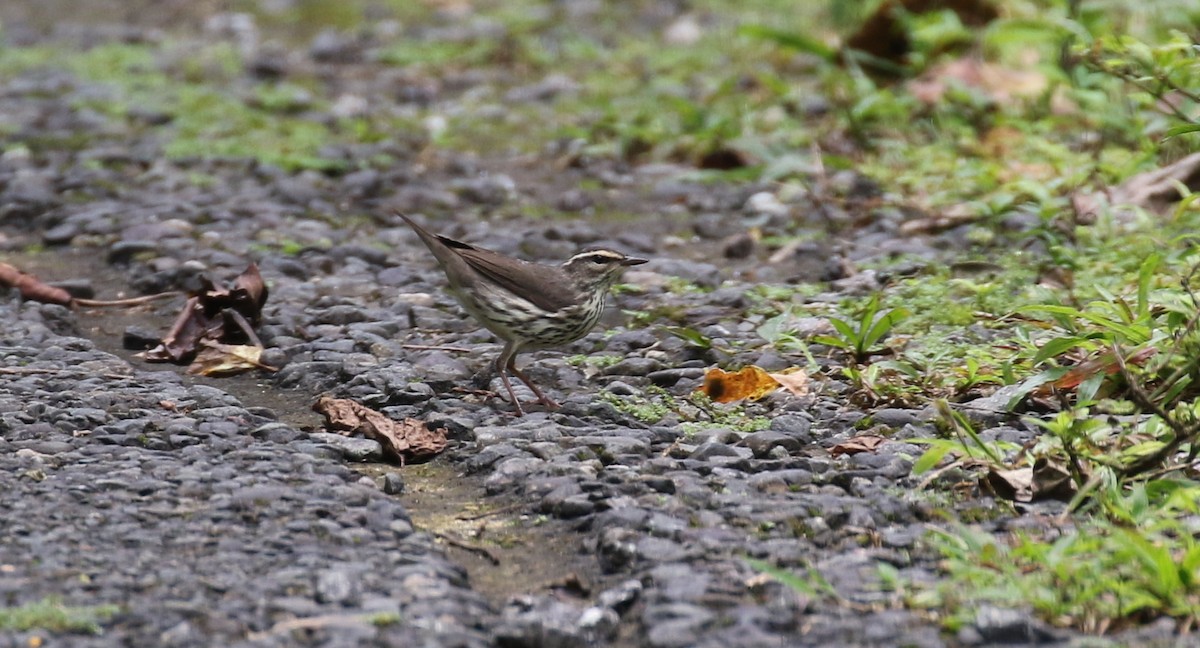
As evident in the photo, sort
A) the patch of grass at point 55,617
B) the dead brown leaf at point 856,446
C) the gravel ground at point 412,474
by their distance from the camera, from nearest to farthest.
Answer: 1. the patch of grass at point 55,617
2. the gravel ground at point 412,474
3. the dead brown leaf at point 856,446

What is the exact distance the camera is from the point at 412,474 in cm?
481

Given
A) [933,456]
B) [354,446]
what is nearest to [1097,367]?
[933,456]

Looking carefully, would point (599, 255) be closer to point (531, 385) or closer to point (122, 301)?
point (531, 385)

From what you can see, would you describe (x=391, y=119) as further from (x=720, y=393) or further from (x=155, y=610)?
(x=155, y=610)

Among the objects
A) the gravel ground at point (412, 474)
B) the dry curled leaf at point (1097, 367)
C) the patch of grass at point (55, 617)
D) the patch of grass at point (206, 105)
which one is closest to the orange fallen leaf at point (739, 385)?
the gravel ground at point (412, 474)

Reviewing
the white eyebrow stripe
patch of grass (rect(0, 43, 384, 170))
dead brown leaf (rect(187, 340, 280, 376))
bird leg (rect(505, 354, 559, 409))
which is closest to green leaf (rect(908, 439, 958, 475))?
bird leg (rect(505, 354, 559, 409))

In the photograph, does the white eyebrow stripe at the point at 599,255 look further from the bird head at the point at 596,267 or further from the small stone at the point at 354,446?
the small stone at the point at 354,446

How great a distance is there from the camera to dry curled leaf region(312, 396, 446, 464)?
16.1ft

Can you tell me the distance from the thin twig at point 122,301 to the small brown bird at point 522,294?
1527 millimetres

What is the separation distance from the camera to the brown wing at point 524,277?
581 centimetres

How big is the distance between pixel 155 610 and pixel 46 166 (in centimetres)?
618

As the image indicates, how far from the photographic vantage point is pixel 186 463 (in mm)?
4594

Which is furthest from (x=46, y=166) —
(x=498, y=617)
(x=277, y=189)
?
(x=498, y=617)

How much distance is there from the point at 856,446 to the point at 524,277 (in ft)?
5.59
